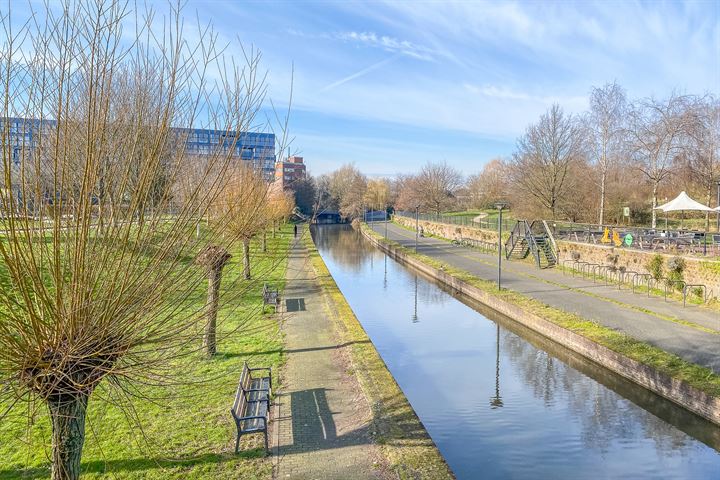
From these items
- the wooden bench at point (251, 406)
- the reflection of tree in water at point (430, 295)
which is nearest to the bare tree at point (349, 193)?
the reflection of tree in water at point (430, 295)

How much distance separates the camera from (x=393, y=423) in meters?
7.45

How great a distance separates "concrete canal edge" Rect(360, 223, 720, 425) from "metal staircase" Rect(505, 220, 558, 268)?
7.17 metres

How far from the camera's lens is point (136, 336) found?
3.98m

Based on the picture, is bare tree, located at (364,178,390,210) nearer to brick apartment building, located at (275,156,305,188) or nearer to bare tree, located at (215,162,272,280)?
brick apartment building, located at (275,156,305,188)

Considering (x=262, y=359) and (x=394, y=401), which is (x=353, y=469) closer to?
(x=394, y=401)

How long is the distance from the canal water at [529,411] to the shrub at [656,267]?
598 cm

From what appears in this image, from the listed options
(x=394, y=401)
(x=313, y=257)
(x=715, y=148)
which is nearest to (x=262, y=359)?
(x=394, y=401)

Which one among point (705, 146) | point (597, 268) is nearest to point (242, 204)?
point (597, 268)

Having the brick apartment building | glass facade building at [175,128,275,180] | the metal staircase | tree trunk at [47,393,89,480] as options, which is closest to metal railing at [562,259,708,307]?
the metal staircase

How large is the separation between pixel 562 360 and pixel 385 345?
15.3 feet

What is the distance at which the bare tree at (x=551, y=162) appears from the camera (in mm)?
33406

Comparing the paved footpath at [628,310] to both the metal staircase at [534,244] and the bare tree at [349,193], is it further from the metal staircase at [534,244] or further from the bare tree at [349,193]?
the bare tree at [349,193]

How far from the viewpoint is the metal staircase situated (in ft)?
81.0

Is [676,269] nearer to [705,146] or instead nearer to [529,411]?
[529,411]
